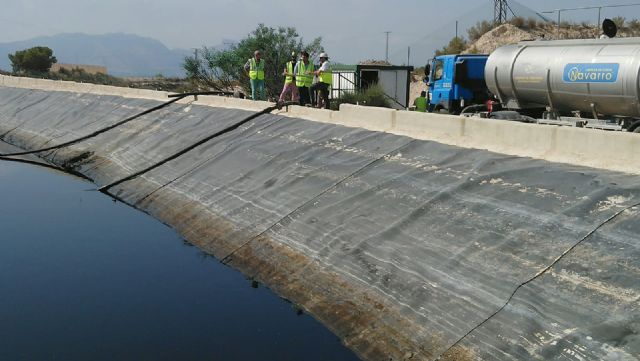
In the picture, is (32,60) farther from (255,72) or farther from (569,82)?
(569,82)

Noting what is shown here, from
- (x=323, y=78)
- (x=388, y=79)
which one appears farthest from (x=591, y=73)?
(x=388, y=79)

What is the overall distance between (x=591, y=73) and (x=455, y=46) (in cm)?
3366

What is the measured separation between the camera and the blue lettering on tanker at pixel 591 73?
12531 millimetres

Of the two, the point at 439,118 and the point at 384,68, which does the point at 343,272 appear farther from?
the point at 384,68

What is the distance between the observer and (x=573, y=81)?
44.2 feet

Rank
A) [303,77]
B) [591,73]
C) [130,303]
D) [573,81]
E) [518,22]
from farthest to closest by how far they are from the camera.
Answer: [518,22]
[303,77]
[573,81]
[591,73]
[130,303]

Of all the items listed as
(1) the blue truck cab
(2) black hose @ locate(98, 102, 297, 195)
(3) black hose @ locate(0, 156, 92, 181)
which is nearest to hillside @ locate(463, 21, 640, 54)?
(1) the blue truck cab

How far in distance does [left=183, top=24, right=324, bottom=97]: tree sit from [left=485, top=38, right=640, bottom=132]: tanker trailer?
16.8 metres

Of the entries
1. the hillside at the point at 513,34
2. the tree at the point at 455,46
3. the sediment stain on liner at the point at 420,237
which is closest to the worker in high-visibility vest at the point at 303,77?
the sediment stain on liner at the point at 420,237

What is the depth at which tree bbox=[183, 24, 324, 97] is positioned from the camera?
32.3 metres

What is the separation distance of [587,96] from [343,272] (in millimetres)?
8251

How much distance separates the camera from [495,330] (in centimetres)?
565

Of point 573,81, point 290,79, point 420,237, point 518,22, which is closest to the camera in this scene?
point 420,237

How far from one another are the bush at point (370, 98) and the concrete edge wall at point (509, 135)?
10756 mm
